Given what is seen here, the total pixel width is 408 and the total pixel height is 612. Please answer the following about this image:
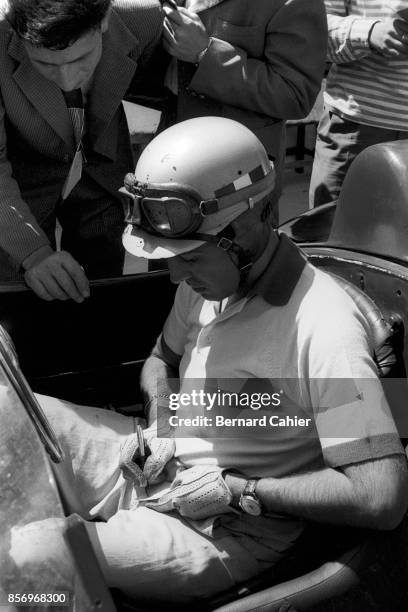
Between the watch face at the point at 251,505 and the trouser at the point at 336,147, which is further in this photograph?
the trouser at the point at 336,147

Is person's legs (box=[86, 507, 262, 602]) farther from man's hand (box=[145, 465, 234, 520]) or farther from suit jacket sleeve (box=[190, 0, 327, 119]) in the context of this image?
suit jacket sleeve (box=[190, 0, 327, 119])

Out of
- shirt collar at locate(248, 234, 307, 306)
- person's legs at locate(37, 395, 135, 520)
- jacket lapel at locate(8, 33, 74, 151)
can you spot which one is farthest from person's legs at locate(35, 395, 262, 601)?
jacket lapel at locate(8, 33, 74, 151)

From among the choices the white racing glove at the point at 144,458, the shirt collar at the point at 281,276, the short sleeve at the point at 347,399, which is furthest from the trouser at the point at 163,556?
the shirt collar at the point at 281,276

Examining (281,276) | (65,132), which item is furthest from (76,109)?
(281,276)

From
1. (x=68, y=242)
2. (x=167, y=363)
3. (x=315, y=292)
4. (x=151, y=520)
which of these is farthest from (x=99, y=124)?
(x=151, y=520)

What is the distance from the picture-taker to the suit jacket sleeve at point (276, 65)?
8.91 feet

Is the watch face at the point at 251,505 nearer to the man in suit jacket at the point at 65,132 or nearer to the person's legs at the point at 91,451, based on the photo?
the person's legs at the point at 91,451

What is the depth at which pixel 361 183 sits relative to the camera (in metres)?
2.47

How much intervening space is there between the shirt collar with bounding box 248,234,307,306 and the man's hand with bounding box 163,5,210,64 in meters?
0.94

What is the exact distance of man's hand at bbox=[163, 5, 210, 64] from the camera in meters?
2.69

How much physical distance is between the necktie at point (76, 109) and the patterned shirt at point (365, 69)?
133 centimetres

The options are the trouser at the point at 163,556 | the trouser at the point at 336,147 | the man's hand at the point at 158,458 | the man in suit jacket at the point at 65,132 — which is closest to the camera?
the trouser at the point at 163,556

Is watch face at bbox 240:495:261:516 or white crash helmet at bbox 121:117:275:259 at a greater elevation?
white crash helmet at bbox 121:117:275:259

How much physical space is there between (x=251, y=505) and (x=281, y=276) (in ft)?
1.74
